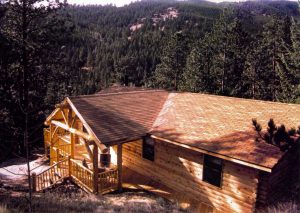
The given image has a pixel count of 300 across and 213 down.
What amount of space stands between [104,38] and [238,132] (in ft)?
505

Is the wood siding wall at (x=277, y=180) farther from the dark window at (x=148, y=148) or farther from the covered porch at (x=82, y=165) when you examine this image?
the covered porch at (x=82, y=165)

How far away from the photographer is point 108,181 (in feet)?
45.3

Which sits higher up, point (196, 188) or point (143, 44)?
point (143, 44)

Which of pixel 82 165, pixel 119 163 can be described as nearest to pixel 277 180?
pixel 119 163

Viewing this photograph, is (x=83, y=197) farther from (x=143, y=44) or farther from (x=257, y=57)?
(x=143, y=44)

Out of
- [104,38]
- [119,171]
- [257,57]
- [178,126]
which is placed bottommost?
[119,171]

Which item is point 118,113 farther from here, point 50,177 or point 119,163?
point 50,177

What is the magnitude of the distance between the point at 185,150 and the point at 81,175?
5.42 m

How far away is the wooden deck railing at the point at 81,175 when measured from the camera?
13.6 meters

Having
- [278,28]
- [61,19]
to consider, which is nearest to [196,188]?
[61,19]

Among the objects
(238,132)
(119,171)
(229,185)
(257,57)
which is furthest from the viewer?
(257,57)

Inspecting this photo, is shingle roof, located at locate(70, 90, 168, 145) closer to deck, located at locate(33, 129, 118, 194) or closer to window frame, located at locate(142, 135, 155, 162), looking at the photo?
window frame, located at locate(142, 135, 155, 162)

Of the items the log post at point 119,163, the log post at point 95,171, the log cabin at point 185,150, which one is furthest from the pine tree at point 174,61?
the log post at point 95,171

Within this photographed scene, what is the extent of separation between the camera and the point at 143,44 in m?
124
